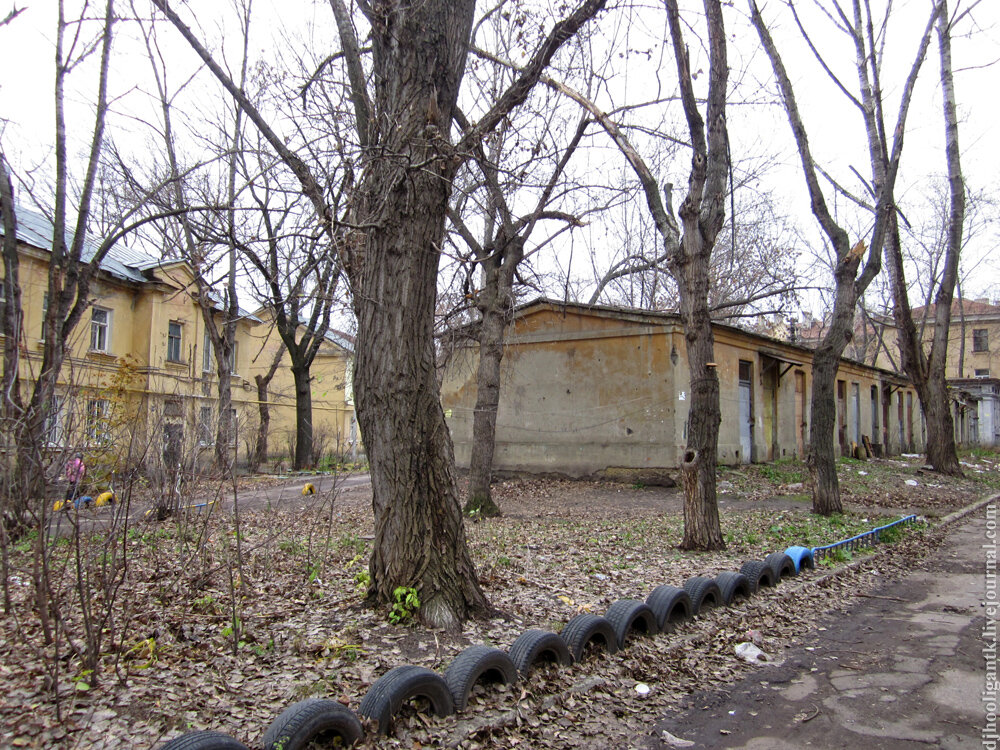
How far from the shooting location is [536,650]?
4277 millimetres

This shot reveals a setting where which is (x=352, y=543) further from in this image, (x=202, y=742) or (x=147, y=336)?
(x=147, y=336)

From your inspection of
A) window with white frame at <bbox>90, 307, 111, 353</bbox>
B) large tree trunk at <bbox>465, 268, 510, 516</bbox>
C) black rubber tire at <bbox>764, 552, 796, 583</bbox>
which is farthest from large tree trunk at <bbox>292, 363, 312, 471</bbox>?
black rubber tire at <bbox>764, 552, 796, 583</bbox>

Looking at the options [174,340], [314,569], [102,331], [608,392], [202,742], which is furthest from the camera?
[174,340]

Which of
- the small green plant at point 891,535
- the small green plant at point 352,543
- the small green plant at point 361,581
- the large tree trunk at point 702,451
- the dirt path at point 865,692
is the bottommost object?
the dirt path at point 865,692

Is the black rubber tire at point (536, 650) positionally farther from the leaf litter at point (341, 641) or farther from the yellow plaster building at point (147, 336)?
the yellow plaster building at point (147, 336)

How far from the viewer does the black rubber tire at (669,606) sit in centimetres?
531

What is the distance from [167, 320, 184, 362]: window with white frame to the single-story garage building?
11.8 m

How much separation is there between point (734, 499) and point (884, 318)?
80.1 ft

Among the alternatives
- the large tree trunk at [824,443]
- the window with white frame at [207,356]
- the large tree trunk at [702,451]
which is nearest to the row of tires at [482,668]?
the large tree trunk at [702,451]

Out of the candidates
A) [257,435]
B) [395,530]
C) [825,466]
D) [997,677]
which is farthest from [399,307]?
[257,435]

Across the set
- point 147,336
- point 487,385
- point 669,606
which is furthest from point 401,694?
point 147,336

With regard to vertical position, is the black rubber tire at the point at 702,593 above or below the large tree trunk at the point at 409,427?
below

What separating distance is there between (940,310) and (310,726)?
21387 millimetres

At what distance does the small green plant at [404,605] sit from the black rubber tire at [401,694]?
1084mm
